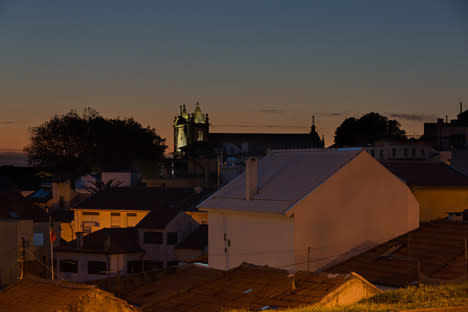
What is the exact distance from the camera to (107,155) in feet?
386

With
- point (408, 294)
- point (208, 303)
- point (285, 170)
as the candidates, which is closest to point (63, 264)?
point (285, 170)

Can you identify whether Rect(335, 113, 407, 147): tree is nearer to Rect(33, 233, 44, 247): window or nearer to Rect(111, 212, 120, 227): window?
Rect(111, 212, 120, 227): window

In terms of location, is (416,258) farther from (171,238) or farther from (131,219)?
(131,219)

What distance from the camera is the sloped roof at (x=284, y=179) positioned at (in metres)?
28.6

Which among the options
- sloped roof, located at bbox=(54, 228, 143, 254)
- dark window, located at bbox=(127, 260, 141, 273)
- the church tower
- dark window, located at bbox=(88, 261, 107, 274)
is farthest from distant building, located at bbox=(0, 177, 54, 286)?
the church tower

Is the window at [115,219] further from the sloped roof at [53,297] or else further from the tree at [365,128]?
the tree at [365,128]

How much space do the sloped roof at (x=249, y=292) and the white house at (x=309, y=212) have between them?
163 inches

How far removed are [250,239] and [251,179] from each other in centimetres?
255

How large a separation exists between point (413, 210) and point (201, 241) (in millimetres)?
20984

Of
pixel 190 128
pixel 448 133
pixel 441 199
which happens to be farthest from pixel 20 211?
pixel 190 128

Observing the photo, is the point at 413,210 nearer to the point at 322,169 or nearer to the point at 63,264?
the point at 322,169


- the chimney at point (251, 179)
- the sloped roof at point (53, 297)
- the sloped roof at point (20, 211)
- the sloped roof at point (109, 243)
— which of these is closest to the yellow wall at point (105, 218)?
the sloped roof at point (20, 211)

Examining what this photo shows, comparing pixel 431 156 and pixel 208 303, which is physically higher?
pixel 431 156

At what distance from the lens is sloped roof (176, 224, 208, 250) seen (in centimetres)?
4944
